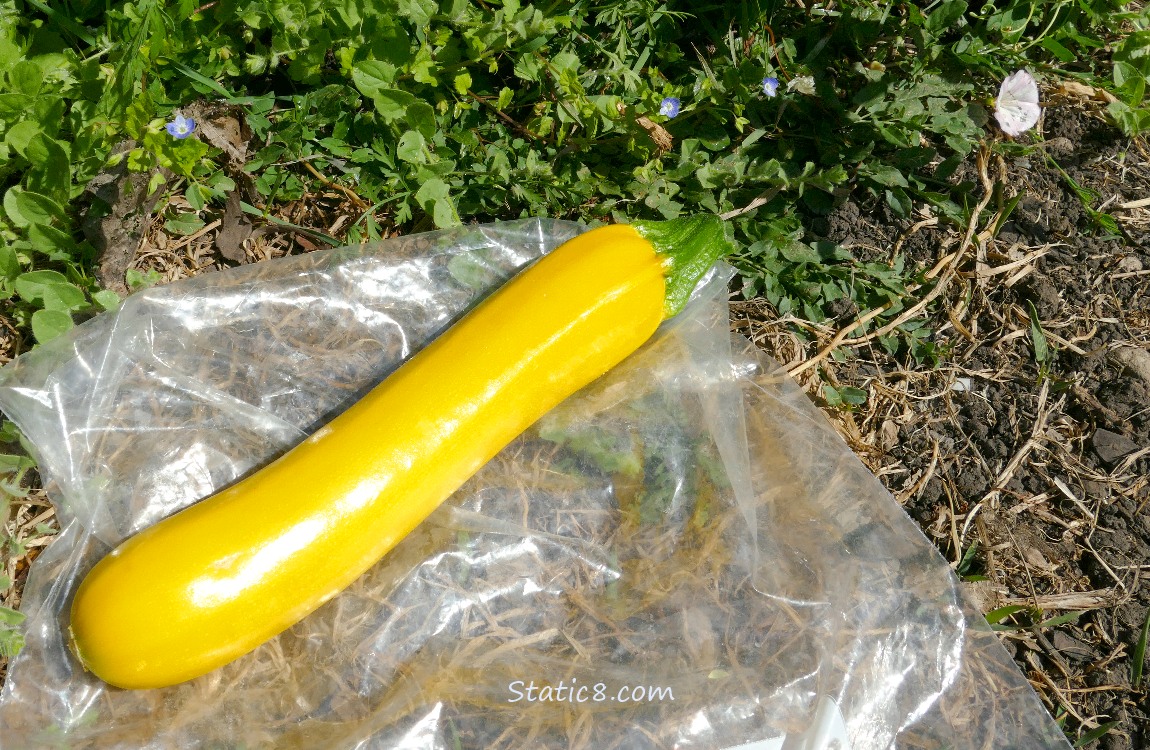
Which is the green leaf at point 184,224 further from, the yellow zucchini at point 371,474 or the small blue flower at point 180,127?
the yellow zucchini at point 371,474

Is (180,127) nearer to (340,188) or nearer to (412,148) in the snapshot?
(340,188)

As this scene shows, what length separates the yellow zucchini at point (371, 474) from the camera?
179 cm

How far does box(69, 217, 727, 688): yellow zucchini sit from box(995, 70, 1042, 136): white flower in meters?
1.02

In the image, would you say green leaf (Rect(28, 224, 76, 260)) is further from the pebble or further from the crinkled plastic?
the pebble

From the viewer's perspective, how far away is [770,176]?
8.54 feet

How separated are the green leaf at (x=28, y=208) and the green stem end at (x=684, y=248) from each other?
1458 mm

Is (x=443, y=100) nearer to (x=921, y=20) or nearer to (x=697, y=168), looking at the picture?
(x=697, y=168)

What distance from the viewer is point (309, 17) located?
2367 mm

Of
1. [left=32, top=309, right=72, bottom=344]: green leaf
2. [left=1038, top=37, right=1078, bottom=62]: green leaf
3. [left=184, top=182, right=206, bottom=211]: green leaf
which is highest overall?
[left=184, top=182, right=206, bottom=211]: green leaf

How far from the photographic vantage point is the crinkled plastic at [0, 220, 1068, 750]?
1.98 m

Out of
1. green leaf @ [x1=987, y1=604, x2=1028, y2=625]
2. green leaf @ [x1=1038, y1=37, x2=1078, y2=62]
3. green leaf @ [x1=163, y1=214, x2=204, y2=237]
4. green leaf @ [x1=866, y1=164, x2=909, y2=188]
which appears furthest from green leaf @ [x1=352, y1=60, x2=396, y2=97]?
green leaf @ [x1=987, y1=604, x2=1028, y2=625]

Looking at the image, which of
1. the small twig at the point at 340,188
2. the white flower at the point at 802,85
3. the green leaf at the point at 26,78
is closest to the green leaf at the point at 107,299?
the green leaf at the point at 26,78

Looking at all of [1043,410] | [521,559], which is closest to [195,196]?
[521,559]

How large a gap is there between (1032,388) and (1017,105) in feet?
2.70
